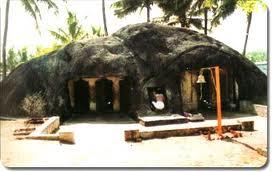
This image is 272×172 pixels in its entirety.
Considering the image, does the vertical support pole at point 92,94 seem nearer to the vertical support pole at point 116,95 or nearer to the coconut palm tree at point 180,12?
the vertical support pole at point 116,95

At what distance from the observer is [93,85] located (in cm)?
1856

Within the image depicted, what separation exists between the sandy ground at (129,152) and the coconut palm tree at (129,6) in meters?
15.6

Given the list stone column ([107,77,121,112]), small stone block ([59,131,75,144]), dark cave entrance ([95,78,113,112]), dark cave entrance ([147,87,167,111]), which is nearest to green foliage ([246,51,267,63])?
dark cave entrance ([147,87,167,111])

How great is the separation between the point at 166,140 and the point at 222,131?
2.07 meters

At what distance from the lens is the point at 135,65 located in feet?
59.4

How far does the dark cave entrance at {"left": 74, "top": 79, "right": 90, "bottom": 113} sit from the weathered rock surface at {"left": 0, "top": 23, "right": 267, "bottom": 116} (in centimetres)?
93

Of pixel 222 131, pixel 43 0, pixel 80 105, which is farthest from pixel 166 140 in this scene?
pixel 43 0

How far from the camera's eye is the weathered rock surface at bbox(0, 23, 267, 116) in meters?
17.7

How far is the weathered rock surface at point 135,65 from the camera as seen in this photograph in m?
17.7

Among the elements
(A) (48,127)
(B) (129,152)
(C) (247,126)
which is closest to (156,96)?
(C) (247,126)

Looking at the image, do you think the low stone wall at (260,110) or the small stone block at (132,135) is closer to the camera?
the small stone block at (132,135)

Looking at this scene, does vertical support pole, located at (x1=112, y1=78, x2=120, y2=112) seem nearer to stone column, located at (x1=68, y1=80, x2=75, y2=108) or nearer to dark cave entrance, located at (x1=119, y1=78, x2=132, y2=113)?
dark cave entrance, located at (x1=119, y1=78, x2=132, y2=113)

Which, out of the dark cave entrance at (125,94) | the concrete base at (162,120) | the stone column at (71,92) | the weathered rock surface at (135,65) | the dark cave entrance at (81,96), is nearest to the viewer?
the concrete base at (162,120)

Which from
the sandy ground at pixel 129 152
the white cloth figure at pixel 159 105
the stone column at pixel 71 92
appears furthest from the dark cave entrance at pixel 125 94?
the sandy ground at pixel 129 152
